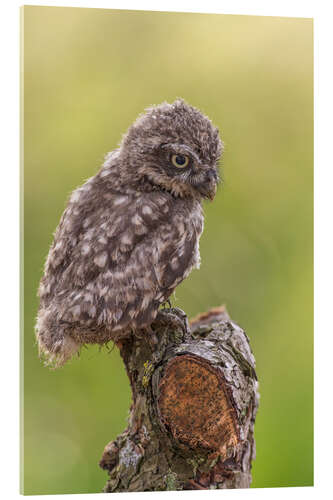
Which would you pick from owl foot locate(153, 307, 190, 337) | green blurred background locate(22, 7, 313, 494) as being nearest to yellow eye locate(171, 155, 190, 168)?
green blurred background locate(22, 7, 313, 494)

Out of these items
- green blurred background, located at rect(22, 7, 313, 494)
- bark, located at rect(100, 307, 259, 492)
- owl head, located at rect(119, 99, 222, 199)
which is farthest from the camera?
green blurred background, located at rect(22, 7, 313, 494)

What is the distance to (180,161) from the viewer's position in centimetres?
309

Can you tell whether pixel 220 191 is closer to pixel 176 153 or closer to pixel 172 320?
pixel 176 153

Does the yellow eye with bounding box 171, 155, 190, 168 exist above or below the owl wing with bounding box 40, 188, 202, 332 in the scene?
above

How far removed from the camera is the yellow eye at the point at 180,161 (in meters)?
3.08

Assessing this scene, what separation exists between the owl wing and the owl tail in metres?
0.05

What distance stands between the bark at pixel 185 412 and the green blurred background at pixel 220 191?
8.6 inches

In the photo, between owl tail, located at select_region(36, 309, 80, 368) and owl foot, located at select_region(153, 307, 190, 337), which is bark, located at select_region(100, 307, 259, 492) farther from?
owl tail, located at select_region(36, 309, 80, 368)

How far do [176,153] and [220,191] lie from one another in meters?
0.38

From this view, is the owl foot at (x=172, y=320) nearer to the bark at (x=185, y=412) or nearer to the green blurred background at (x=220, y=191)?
the bark at (x=185, y=412)

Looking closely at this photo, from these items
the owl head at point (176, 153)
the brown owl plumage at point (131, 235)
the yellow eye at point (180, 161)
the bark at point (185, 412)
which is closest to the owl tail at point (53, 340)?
the brown owl plumage at point (131, 235)

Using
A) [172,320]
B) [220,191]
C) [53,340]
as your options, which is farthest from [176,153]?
[53,340]

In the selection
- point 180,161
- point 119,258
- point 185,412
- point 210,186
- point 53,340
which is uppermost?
point 180,161

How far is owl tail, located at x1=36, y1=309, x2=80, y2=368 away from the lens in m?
2.97
